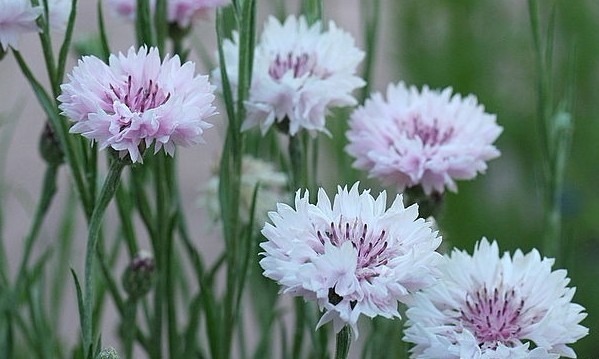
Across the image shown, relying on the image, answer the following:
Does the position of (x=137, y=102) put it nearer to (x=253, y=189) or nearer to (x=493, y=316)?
(x=493, y=316)

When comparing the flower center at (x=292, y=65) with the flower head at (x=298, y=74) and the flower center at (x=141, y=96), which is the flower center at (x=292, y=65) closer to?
the flower head at (x=298, y=74)

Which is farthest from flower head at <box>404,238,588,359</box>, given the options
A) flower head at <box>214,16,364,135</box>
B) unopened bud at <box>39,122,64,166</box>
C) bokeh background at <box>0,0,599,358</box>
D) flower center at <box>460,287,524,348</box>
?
bokeh background at <box>0,0,599,358</box>

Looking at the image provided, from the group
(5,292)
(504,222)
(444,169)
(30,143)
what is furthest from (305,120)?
(30,143)

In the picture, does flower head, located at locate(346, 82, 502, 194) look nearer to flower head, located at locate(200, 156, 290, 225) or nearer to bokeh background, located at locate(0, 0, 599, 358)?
flower head, located at locate(200, 156, 290, 225)

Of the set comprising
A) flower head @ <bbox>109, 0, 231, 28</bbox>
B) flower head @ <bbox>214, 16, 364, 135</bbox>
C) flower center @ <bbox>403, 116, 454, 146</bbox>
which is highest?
flower head @ <bbox>109, 0, 231, 28</bbox>

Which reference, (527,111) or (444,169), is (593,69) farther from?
(444,169)

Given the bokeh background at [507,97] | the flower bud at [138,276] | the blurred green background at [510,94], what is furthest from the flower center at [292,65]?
the blurred green background at [510,94]
